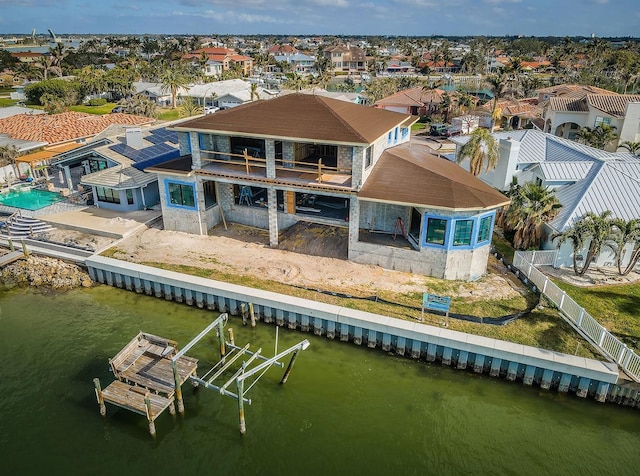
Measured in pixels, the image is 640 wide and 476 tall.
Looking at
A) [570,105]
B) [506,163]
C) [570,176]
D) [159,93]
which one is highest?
[570,105]

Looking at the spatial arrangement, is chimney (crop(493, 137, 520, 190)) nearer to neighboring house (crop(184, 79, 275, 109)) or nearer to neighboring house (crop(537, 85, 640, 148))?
neighboring house (crop(537, 85, 640, 148))

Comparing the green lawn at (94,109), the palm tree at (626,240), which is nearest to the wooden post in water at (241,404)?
the palm tree at (626,240)

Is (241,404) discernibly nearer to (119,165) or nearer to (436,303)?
(436,303)

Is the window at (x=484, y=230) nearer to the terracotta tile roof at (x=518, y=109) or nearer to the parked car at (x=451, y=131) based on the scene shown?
the parked car at (x=451, y=131)

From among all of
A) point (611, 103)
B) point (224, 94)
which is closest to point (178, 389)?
point (611, 103)

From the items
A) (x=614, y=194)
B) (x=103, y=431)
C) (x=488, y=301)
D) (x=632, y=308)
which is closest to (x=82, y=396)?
(x=103, y=431)

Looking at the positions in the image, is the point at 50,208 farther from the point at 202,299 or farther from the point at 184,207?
the point at 202,299
